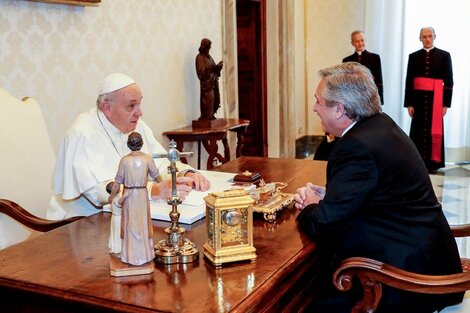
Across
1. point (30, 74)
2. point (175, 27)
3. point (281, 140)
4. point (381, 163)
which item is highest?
point (175, 27)

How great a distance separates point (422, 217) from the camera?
89.4 inches

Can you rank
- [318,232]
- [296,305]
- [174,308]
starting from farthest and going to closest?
1. [318,232]
2. [296,305]
3. [174,308]

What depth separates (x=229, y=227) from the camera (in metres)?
1.83

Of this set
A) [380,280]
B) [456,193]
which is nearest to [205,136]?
[456,193]

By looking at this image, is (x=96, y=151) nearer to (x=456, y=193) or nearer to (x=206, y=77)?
(x=206, y=77)

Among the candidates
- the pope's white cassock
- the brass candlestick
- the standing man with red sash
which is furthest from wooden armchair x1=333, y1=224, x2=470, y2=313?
the standing man with red sash

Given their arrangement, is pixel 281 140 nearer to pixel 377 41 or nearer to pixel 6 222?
pixel 377 41

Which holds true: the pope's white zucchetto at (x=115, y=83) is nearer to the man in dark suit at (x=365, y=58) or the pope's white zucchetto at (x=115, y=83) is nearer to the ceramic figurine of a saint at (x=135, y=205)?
the ceramic figurine of a saint at (x=135, y=205)

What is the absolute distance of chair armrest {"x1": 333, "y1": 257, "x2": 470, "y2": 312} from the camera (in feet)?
6.51

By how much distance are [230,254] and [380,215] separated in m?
0.69

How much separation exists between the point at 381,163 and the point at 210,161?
3.07 meters

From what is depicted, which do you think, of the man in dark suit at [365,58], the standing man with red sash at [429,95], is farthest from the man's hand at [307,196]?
the man in dark suit at [365,58]

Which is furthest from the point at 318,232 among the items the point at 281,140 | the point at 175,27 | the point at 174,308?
the point at 281,140

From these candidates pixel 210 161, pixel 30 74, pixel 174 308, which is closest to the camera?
pixel 174 308
